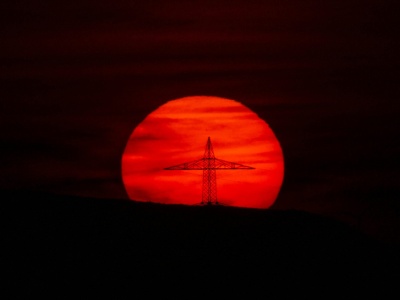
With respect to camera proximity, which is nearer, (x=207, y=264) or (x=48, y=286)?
(x=48, y=286)

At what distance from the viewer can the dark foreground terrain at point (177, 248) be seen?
17.5m

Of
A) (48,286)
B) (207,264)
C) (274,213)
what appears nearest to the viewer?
(48,286)

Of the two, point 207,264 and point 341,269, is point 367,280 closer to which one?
point 341,269

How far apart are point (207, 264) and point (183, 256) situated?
0.57 metres

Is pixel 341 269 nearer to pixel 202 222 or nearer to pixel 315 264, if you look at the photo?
pixel 315 264

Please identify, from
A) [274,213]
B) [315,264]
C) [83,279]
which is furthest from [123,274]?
[274,213]

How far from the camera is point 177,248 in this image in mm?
19094

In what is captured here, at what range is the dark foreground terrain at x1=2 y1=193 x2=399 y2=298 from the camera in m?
17.5

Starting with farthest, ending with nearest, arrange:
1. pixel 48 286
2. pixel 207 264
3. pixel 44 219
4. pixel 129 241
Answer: pixel 44 219 → pixel 129 241 → pixel 207 264 → pixel 48 286

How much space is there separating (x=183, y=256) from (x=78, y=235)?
2.30 m

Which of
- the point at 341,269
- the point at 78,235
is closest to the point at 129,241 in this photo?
the point at 78,235

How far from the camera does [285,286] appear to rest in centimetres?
1750

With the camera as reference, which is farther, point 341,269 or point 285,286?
point 341,269

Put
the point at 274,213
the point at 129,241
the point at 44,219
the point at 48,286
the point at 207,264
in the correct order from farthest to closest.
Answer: the point at 274,213, the point at 44,219, the point at 129,241, the point at 207,264, the point at 48,286
